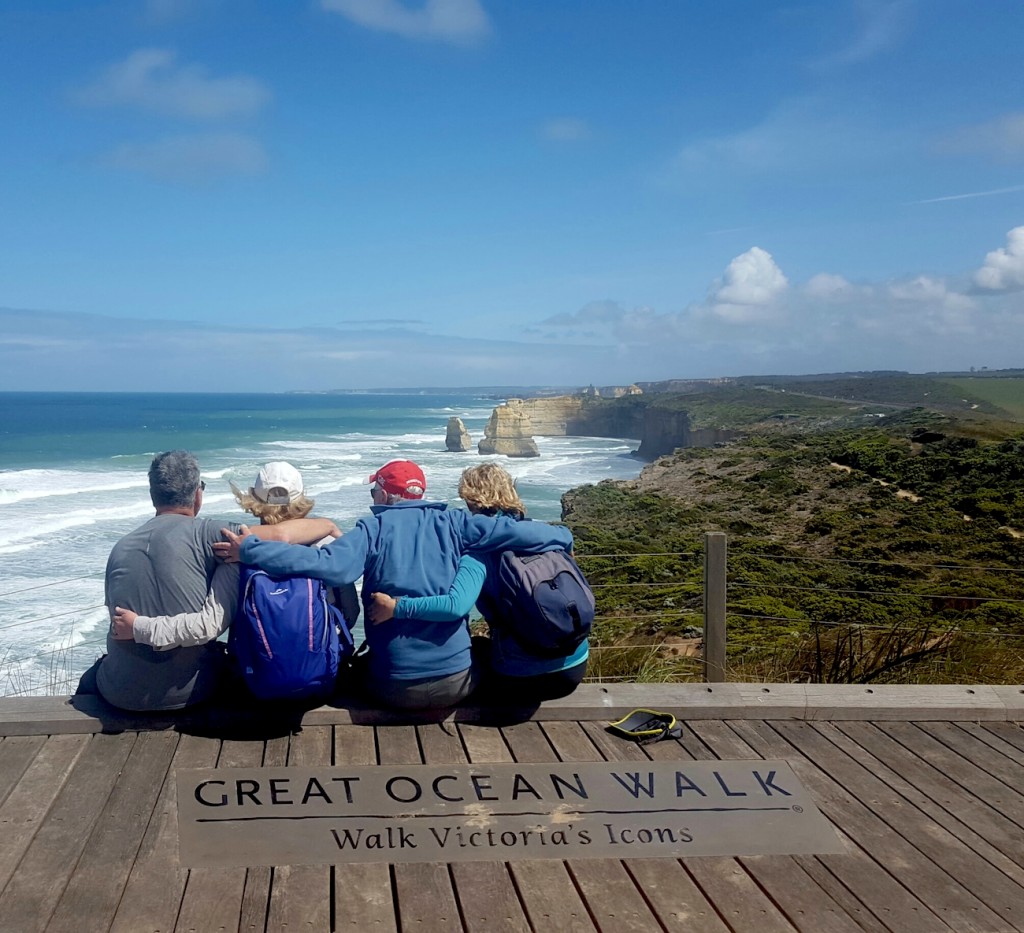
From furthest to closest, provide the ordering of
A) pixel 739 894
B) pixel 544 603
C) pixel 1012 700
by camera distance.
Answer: pixel 1012 700, pixel 544 603, pixel 739 894

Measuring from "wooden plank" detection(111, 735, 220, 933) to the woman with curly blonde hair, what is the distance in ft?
3.10

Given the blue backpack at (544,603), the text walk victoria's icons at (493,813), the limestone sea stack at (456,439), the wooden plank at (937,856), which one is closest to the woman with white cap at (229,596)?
the text walk victoria's icons at (493,813)

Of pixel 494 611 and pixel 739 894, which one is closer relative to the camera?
pixel 739 894

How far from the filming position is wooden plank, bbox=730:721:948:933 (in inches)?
95.7

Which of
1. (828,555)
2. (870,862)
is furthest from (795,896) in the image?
(828,555)

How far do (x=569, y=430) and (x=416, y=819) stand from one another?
98358 millimetres

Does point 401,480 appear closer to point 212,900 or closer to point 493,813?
point 493,813

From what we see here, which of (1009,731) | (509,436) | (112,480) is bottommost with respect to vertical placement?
(112,480)

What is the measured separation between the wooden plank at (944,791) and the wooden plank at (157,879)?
234 cm

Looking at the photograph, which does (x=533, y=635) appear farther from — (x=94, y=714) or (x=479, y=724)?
(x=94, y=714)

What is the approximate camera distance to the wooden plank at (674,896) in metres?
2.38

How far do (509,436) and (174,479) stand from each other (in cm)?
7249

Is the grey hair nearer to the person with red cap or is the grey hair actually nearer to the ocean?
the person with red cap

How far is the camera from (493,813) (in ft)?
9.59
